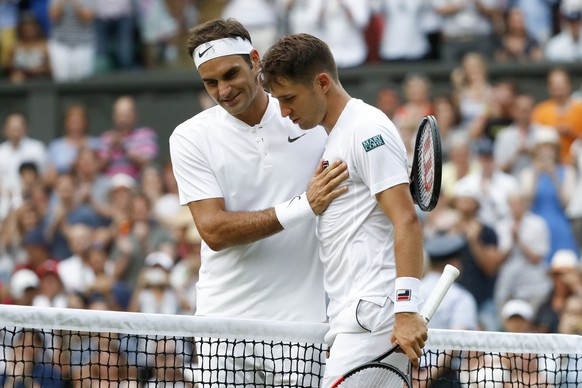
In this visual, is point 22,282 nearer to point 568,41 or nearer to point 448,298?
point 448,298

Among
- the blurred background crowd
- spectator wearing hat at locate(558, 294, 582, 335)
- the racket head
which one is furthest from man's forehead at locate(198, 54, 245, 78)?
spectator wearing hat at locate(558, 294, 582, 335)

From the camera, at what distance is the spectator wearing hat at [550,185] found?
12040mm

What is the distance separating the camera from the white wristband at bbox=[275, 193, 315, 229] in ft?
19.1

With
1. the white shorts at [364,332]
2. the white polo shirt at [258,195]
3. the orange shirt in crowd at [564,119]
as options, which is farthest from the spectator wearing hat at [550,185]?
the white shorts at [364,332]

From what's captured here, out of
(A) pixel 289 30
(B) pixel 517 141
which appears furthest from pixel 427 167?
(A) pixel 289 30

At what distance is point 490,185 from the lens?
12250 mm

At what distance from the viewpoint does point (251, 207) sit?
6.26 metres

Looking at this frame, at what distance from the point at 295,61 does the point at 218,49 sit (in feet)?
2.29

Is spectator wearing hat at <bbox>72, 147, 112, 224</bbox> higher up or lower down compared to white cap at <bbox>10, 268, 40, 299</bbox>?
higher up

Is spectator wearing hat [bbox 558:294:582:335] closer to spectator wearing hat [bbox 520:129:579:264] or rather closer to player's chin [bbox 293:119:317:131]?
spectator wearing hat [bbox 520:129:579:264]

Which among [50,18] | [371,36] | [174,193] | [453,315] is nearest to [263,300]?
[453,315]

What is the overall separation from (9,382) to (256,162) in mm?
4250

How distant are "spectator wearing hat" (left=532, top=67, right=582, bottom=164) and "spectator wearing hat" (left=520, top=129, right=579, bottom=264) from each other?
260 mm

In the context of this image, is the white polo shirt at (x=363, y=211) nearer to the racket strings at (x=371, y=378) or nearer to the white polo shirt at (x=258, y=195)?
the racket strings at (x=371, y=378)
